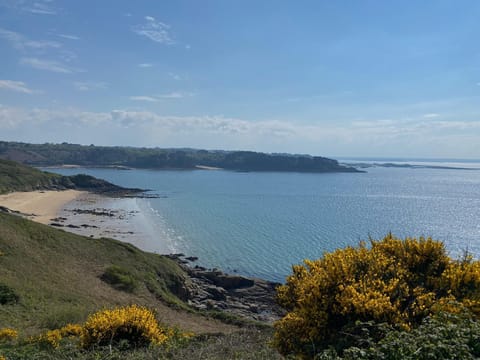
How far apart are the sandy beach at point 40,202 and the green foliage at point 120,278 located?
35.8 meters

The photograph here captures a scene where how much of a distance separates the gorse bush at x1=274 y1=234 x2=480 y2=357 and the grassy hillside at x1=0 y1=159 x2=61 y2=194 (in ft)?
293

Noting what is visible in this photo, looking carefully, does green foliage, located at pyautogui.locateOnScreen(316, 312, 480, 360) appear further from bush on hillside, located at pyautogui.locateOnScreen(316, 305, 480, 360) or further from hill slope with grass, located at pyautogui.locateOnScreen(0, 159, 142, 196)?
hill slope with grass, located at pyautogui.locateOnScreen(0, 159, 142, 196)

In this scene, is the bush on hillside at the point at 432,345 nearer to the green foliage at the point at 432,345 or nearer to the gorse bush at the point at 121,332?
the green foliage at the point at 432,345

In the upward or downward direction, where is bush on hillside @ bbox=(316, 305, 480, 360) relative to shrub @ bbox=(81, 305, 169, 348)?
upward

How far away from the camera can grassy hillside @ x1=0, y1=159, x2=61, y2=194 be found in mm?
85625

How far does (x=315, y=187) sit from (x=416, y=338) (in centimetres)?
11383

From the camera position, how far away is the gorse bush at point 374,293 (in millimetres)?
6574

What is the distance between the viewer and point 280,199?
90.6 m

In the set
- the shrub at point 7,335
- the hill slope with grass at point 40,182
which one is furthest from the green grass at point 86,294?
the hill slope with grass at point 40,182

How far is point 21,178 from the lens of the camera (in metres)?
90.9

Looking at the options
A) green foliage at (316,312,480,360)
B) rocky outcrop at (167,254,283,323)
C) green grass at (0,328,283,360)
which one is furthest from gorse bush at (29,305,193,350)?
rocky outcrop at (167,254,283,323)

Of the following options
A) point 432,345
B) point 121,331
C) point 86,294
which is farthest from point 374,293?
point 86,294

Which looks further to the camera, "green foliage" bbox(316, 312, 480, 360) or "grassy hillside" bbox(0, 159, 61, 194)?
"grassy hillside" bbox(0, 159, 61, 194)

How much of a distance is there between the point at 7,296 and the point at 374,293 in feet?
55.6
